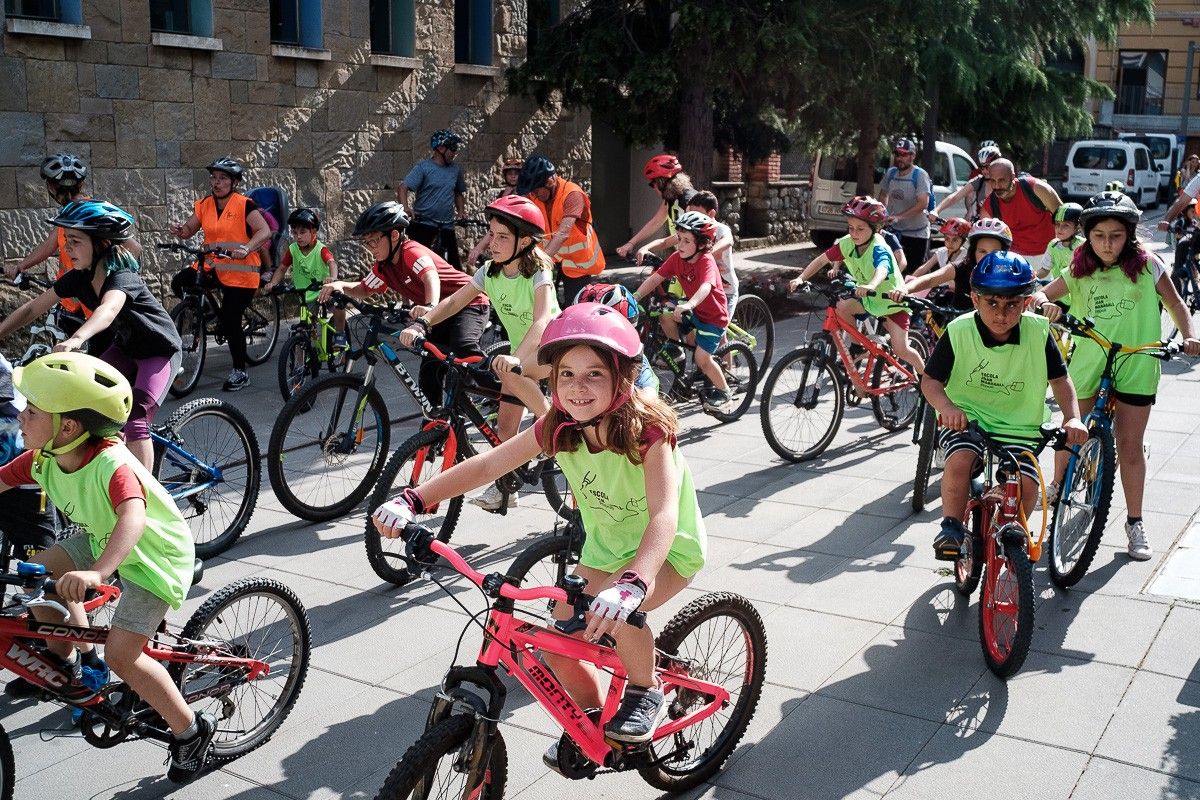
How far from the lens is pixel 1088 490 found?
6090mm

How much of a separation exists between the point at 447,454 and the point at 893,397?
4.22 m

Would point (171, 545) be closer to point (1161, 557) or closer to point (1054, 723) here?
point (1054, 723)

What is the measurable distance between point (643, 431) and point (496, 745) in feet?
3.16

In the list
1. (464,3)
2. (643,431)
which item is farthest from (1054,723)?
(464,3)

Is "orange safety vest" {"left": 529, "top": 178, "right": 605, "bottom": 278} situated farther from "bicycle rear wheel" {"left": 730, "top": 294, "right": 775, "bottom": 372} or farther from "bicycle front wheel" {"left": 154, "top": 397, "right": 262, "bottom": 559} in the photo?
"bicycle front wheel" {"left": 154, "top": 397, "right": 262, "bottom": 559}

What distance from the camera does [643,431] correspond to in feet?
12.1

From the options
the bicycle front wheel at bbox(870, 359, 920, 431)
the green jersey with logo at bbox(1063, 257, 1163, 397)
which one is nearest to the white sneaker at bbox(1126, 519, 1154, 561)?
the green jersey with logo at bbox(1063, 257, 1163, 397)

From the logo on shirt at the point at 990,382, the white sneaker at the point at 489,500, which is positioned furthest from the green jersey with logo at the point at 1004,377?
the white sneaker at the point at 489,500

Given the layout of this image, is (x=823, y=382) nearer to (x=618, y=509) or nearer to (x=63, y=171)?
(x=618, y=509)

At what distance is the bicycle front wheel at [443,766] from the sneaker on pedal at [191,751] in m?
1.17

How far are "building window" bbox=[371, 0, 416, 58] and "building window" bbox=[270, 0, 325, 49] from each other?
114 centimetres

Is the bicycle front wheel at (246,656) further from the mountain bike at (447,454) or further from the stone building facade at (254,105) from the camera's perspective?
the stone building facade at (254,105)

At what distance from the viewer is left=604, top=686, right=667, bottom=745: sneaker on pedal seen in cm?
364

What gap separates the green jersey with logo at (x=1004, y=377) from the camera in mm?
5309
